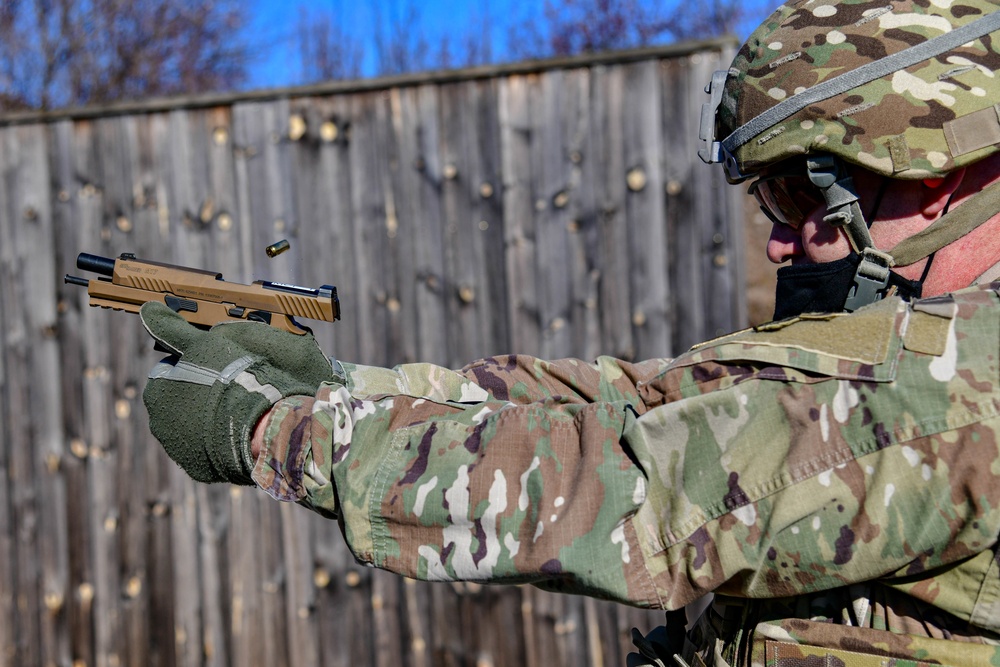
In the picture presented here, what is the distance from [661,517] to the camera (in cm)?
132

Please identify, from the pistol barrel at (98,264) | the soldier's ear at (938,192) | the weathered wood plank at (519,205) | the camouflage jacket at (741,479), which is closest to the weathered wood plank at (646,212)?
the weathered wood plank at (519,205)

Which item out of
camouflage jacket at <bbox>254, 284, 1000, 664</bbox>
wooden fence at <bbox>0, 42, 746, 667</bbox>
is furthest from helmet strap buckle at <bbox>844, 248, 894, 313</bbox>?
wooden fence at <bbox>0, 42, 746, 667</bbox>

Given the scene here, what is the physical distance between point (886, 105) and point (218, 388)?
1.27 meters

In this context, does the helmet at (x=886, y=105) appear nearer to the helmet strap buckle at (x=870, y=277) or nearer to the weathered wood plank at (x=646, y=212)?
the helmet strap buckle at (x=870, y=277)

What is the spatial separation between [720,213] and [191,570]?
8.92 feet

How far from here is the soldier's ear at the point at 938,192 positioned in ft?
5.33

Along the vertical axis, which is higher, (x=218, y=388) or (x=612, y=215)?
(x=612, y=215)

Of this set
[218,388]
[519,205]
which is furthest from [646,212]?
[218,388]

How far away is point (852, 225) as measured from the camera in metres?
1.64

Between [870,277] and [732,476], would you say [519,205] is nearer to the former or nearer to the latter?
[870,277]

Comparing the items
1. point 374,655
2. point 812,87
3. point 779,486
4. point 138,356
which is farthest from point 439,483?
point 138,356

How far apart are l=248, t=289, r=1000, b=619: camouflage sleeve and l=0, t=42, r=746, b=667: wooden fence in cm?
223

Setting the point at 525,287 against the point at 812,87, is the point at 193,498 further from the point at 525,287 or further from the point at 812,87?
the point at 812,87

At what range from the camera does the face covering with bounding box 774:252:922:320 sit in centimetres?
164
